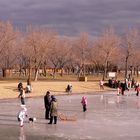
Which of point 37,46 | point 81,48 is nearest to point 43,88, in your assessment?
point 37,46

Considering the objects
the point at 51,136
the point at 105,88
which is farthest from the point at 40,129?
the point at 105,88

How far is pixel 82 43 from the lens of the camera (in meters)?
99.8

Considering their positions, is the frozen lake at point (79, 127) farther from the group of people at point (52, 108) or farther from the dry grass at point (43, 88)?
the dry grass at point (43, 88)

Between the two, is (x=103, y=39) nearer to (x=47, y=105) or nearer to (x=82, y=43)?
(x=82, y=43)

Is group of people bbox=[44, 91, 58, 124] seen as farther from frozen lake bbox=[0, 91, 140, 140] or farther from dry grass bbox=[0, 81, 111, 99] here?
dry grass bbox=[0, 81, 111, 99]

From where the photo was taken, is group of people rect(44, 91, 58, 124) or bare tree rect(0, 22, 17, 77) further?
bare tree rect(0, 22, 17, 77)

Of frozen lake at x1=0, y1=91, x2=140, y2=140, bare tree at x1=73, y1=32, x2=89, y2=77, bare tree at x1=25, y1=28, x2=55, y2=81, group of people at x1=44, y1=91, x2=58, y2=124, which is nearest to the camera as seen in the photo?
frozen lake at x1=0, y1=91, x2=140, y2=140

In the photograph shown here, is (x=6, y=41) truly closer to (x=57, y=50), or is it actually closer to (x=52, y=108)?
(x=57, y=50)

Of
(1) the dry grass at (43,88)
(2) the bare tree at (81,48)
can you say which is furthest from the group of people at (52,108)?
(2) the bare tree at (81,48)

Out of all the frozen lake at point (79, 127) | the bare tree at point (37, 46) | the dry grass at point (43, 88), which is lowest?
the frozen lake at point (79, 127)

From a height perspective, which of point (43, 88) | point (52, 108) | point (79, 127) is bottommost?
point (79, 127)

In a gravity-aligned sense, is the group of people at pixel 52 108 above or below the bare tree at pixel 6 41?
below

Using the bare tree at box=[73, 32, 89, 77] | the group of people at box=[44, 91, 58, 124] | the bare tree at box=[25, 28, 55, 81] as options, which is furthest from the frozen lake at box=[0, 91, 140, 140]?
the bare tree at box=[73, 32, 89, 77]

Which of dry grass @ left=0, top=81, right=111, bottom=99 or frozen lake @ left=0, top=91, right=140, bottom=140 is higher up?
dry grass @ left=0, top=81, right=111, bottom=99
